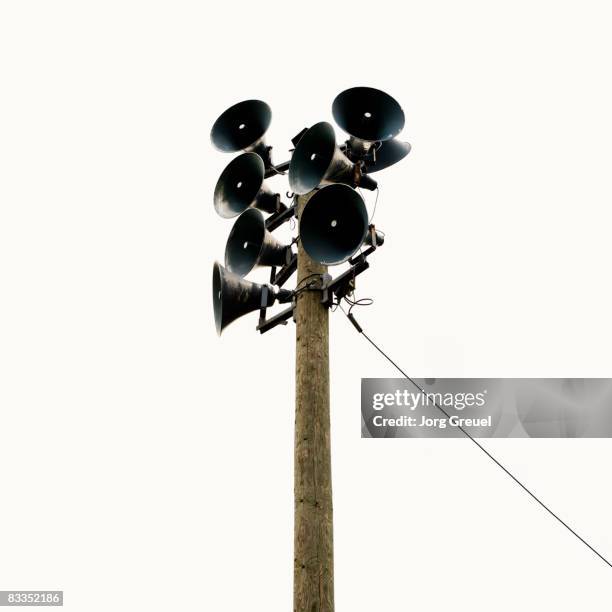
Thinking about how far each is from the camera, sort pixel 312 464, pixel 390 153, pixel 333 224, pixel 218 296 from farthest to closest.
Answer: pixel 390 153
pixel 218 296
pixel 333 224
pixel 312 464

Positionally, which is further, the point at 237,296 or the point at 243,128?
the point at 243,128

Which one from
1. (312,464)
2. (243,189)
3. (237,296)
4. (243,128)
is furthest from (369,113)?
(312,464)

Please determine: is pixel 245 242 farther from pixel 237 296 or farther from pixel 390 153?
pixel 390 153

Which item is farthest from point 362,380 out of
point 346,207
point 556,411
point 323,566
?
point 323,566

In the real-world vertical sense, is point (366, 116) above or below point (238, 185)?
above

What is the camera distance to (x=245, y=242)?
6027 millimetres

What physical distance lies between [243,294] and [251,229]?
2.39 ft

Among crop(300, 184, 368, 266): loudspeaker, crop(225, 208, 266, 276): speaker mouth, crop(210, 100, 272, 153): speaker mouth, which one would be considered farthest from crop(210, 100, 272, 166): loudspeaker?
crop(300, 184, 368, 266): loudspeaker

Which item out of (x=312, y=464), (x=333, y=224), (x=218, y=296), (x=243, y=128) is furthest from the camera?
(x=243, y=128)

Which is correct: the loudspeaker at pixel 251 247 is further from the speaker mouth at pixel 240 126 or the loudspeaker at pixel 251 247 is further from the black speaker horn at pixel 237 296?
the speaker mouth at pixel 240 126

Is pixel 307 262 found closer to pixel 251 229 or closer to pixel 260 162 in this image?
pixel 251 229

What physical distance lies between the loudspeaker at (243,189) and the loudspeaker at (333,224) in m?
0.88

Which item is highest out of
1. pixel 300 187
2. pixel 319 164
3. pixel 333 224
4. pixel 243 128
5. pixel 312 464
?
pixel 243 128

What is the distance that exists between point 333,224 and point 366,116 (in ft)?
4.00
